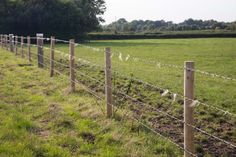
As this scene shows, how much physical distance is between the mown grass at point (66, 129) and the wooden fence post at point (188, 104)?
2.71 feet

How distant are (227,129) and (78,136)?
2699 mm

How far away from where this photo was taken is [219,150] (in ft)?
22.9

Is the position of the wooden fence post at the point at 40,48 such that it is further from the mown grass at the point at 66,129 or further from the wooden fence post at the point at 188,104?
the wooden fence post at the point at 188,104

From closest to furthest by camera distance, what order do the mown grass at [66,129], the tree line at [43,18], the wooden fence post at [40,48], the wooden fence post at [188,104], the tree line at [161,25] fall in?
1. the wooden fence post at [188,104]
2. the mown grass at [66,129]
3. the wooden fence post at [40,48]
4. the tree line at [43,18]
5. the tree line at [161,25]

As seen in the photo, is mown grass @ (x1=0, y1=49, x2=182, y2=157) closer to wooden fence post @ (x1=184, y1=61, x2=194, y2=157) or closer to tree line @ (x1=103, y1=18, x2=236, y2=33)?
wooden fence post @ (x1=184, y1=61, x2=194, y2=157)

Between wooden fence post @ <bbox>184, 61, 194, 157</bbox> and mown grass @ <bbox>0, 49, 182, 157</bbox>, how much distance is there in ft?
2.71

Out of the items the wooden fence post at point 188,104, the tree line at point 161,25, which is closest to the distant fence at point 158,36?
the tree line at point 161,25

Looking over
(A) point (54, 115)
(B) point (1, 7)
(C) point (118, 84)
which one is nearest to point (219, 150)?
(A) point (54, 115)

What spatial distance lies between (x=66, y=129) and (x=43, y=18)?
51.3 metres

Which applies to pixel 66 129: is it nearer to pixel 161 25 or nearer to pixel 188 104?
pixel 188 104

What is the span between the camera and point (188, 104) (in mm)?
5773

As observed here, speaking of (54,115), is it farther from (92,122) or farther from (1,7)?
(1,7)

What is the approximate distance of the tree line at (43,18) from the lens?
56.7 metres

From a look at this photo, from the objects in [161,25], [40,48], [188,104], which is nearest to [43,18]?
[40,48]
